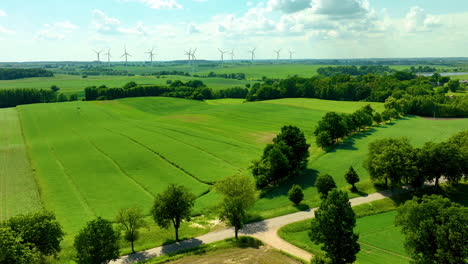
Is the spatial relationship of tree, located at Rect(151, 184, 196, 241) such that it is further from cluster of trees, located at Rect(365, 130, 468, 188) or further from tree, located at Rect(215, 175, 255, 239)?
cluster of trees, located at Rect(365, 130, 468, 188)

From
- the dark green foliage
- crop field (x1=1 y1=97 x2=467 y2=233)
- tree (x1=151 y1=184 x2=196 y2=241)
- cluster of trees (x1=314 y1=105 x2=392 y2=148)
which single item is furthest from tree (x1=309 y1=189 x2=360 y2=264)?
the dark green foliage

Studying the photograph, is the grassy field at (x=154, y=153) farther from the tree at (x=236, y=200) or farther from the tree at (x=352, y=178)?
the tree at (x=236, y=200)

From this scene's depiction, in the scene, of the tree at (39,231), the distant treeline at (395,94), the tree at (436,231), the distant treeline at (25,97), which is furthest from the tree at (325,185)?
the distant treeline at (25,97)

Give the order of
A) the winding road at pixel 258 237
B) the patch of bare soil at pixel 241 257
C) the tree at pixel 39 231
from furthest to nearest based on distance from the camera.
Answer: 1. the winding road at pixel 258 237
2. the patch of bare soil at pixel 241 257
3. the tree at pixel 39 231

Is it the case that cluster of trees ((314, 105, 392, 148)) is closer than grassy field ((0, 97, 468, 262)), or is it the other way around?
grassy field ((0, 97, 468, 262))

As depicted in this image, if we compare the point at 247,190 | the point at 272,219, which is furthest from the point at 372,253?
the point at 247,190

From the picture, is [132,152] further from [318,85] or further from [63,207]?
[318,85]
